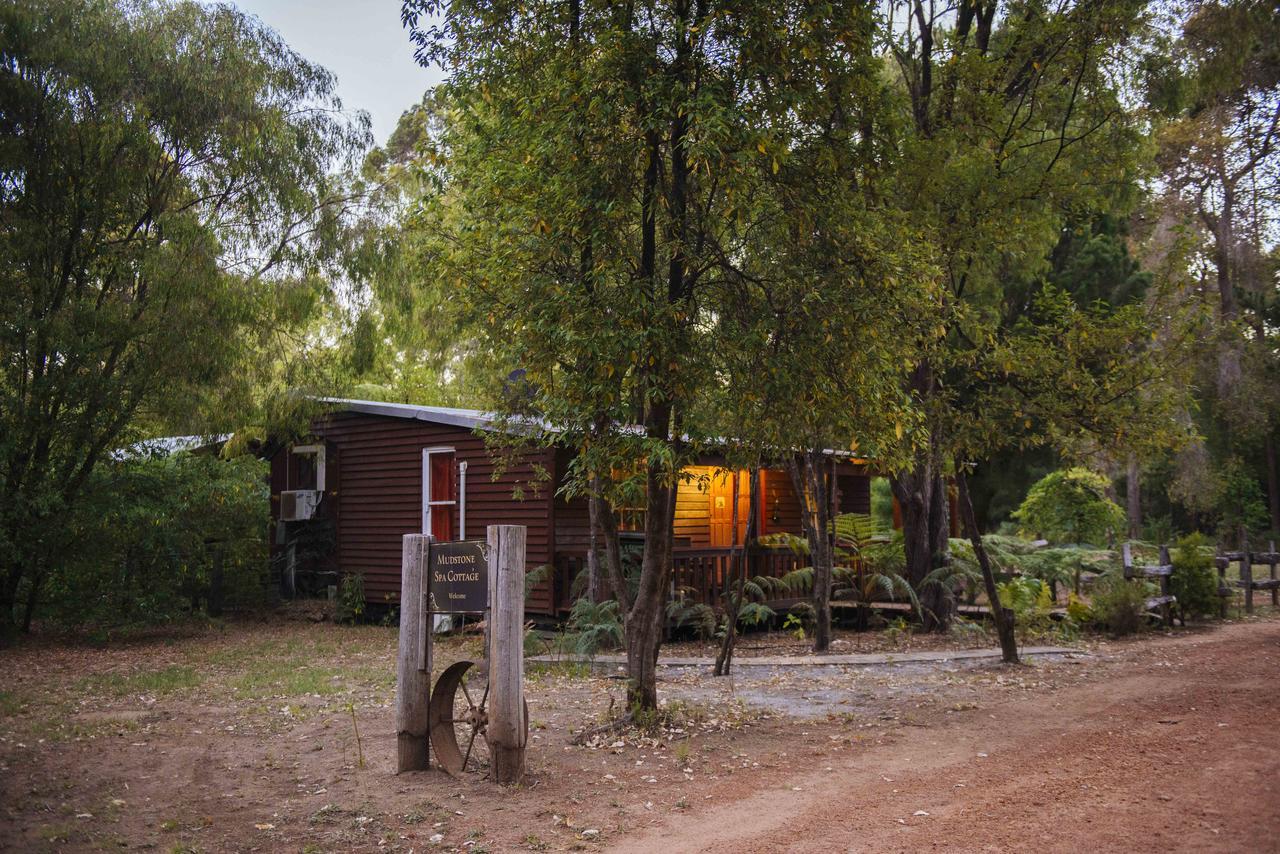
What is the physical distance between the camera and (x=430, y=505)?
675 inches

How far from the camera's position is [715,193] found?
8648 mm

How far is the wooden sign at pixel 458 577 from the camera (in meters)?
6.83

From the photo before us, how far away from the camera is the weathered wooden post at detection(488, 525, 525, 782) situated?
6.67 metres

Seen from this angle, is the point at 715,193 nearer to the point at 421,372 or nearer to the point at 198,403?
the point at 198,403

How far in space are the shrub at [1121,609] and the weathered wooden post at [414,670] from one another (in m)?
11.3

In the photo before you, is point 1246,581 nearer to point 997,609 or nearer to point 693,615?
point 997,609

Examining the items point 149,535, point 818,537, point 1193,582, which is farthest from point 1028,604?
point 149,535

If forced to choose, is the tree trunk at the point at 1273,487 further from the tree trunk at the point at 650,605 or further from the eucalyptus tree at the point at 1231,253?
the tree trunk at the point at 650,605

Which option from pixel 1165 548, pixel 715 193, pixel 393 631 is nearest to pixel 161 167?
pixel 393 631

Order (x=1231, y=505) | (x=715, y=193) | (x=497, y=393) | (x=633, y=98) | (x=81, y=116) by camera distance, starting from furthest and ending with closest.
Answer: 1. (x=1231, y=505)
2. (x=81, y=116)
3. (x=497, y=393)
4. (x=715, y=193)
5. (x=633, y=98)

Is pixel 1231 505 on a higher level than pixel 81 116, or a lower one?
lower

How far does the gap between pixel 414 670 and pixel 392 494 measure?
11.3 meters

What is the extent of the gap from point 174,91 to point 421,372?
2165 cm

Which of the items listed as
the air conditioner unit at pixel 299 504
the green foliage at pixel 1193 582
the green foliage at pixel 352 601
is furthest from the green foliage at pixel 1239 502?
the air conditioner unit at pixel 299 504
